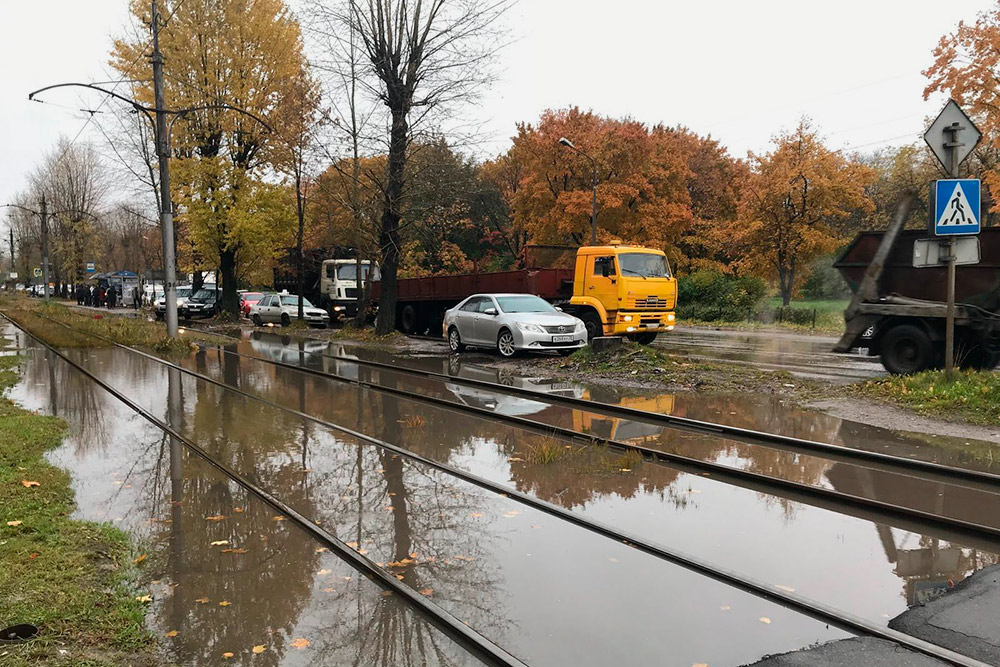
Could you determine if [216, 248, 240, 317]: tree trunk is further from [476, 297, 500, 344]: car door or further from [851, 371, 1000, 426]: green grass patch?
[851, 371, 1000, 426]: green grass patch

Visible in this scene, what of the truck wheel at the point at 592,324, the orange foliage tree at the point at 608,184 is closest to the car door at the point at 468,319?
the truck wheel at the point at 592,324

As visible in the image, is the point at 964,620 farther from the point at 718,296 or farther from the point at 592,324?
the point at 718,296

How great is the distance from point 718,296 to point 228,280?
78.0 feet

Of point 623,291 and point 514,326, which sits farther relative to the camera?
point 623,291

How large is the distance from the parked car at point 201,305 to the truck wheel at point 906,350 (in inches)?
1373

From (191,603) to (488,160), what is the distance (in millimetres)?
50572

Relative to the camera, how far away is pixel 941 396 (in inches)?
401

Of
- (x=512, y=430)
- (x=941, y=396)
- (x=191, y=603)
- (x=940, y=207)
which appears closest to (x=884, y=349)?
(x=941, y=396)

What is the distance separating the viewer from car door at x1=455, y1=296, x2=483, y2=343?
61.7 ft

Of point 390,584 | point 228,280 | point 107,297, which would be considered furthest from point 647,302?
point 107,297

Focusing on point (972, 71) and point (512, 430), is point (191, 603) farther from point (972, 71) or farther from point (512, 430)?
point (972, 71)

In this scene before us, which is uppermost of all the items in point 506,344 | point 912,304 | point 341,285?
point 341,285

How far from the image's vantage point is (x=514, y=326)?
17250 mm

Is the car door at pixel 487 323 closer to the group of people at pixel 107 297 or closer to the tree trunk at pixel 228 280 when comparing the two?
the tree trunk at pixel 228 280
